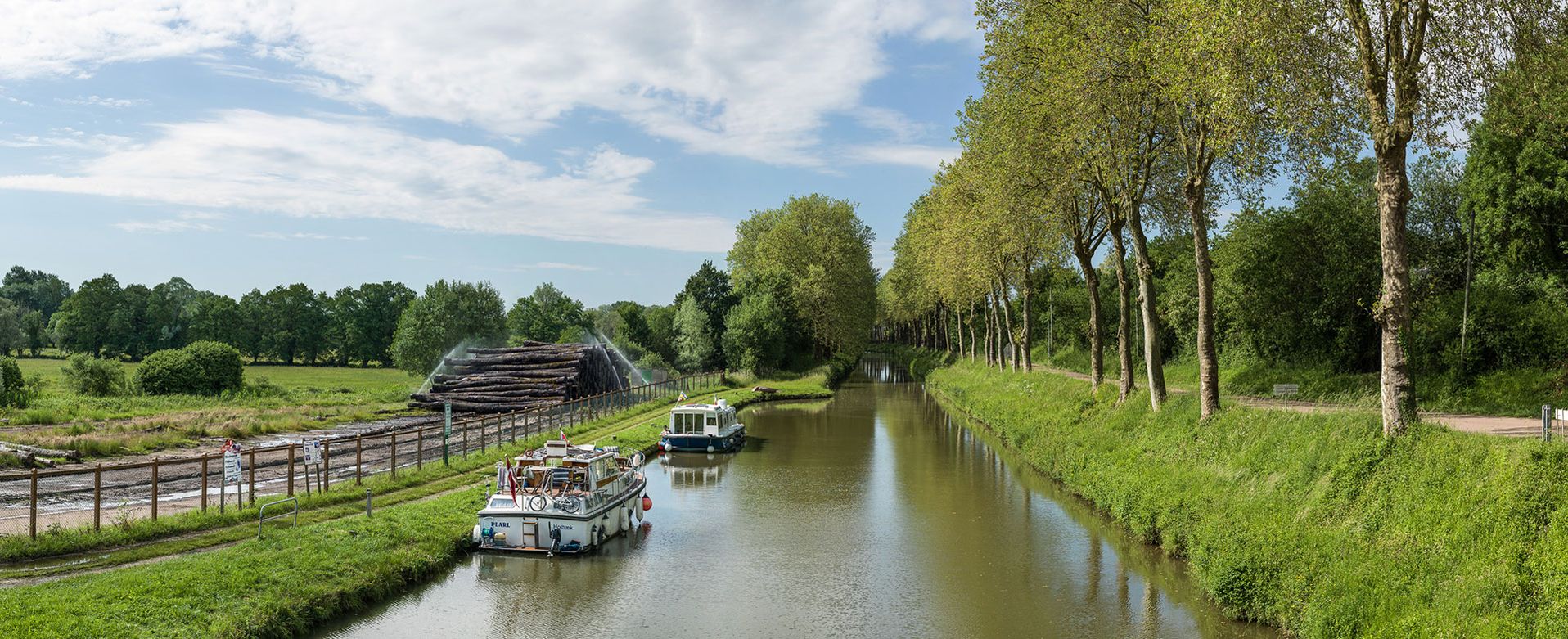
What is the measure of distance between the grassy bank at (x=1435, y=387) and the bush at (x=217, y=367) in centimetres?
5090

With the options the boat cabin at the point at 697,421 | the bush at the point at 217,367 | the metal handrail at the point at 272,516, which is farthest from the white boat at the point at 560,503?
the bush at the point at 217,367

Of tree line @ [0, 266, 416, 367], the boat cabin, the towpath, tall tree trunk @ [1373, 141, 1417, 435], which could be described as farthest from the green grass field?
tree line @ [0, 266, 416, 367]

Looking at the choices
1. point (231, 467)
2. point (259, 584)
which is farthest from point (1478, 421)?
point (231, 467)

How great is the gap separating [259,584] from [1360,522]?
56.5 ft

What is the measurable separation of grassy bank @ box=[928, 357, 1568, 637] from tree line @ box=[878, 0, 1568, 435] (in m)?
1.43

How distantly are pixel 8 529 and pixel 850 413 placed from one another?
41.7m

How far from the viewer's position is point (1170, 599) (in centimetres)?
1675

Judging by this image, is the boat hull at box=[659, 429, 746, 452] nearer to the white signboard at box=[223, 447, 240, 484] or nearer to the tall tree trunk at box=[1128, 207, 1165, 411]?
the tall tree trunk at box=[1128, 207, 1165, 411]

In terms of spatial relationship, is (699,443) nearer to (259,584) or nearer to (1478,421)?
(259,584)

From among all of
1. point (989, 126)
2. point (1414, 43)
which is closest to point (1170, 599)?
point (1414, 43)

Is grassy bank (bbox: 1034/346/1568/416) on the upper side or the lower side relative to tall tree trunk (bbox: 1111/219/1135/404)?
lower

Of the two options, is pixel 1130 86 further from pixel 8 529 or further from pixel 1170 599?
pixel 8 529

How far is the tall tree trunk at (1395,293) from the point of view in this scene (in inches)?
610

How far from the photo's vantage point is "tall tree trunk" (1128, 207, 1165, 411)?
2666cm
